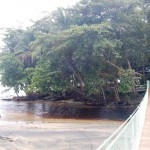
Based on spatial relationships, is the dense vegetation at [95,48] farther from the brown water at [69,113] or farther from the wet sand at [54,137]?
the wet sand at [54,137]

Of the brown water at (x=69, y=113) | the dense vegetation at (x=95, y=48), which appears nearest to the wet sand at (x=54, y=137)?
the brown water at (x=69, y=113)

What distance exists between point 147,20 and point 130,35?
2753mm

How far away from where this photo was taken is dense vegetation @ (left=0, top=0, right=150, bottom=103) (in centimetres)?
2098

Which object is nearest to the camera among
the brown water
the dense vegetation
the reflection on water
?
the dense vegetation

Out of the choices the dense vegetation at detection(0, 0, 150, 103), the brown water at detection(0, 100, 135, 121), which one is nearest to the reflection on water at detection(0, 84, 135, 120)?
the brown water at detection(0, 100, 135, 121)

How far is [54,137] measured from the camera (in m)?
13.3

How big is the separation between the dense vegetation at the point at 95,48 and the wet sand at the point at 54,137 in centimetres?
678

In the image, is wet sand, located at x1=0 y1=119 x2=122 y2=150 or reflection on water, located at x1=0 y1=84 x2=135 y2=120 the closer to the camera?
wet sand, located at x1=0 y1=119 x2=122 y2=150

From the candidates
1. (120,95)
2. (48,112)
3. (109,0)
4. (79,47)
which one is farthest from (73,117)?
(109,0)

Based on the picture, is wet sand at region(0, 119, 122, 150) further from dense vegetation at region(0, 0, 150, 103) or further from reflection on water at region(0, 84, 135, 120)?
dense vegetation at region(0, 0, 150, 103)

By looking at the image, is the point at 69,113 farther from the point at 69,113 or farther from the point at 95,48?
the point at 95,48

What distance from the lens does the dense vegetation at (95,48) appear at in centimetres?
2098

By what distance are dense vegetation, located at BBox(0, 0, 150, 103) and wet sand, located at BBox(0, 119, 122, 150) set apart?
678cm

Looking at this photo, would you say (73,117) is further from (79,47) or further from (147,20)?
(147,20)
